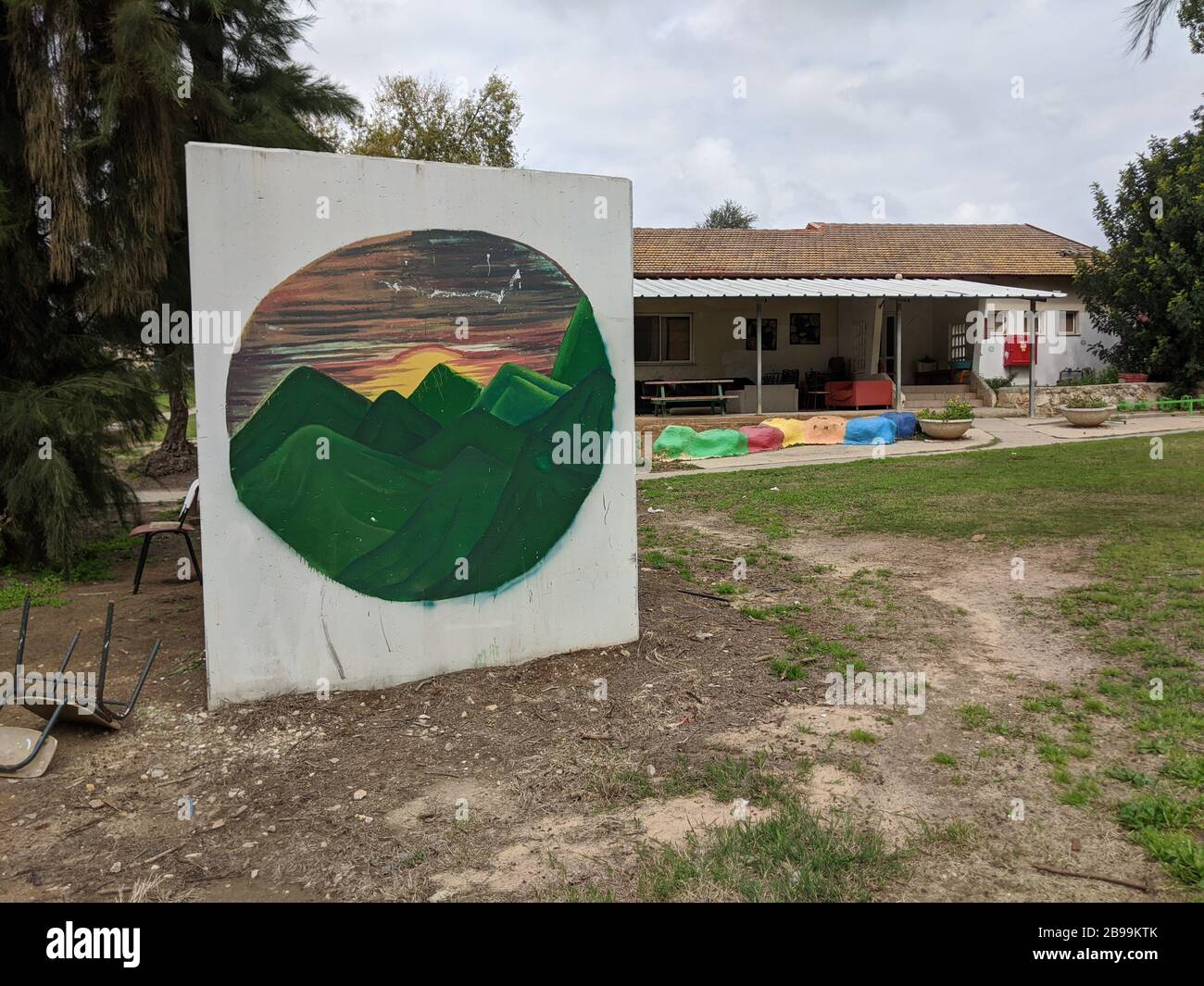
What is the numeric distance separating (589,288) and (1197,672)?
4.15 meters

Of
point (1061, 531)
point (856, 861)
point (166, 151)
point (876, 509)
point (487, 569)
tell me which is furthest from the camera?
Result: point (876, 509)

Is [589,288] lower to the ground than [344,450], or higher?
higher

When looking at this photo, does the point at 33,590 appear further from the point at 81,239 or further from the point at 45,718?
the point at 45,718

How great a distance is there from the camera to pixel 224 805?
4031 mm

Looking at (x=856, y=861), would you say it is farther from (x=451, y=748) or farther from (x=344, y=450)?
(x=344, y=450)

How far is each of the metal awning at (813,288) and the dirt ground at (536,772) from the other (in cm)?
Answer: 1455

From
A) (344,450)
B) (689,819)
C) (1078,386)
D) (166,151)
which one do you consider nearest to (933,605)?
Result: (689,819)

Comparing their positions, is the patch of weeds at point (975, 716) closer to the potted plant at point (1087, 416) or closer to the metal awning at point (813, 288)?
the metal awning at point (813, 288)

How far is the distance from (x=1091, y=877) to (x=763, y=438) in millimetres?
14656

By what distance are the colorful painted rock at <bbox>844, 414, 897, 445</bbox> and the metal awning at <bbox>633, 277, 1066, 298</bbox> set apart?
376cm

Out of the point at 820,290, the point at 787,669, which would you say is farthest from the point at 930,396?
the point at 787,669

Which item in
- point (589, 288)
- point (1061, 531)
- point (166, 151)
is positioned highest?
point (166, 151)

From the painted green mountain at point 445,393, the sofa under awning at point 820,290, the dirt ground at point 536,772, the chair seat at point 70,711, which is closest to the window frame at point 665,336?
the sofa under awning at point 820,290

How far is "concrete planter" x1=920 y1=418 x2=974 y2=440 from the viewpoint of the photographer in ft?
57.0
